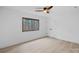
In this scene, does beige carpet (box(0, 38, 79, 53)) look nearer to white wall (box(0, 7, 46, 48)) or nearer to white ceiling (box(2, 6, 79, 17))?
white wall (box(0, 7, 46, 48))

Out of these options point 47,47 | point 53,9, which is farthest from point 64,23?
point 47,47

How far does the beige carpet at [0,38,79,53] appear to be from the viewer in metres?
1.75

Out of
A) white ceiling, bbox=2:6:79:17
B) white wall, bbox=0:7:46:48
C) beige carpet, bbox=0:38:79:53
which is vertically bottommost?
beige carpet, bbox=0:38:79:53

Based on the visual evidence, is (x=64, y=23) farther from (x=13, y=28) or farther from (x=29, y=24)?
(x=13, y=28)

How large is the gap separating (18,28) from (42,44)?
0.48 meters

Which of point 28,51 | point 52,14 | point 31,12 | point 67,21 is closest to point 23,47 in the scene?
point 28,51

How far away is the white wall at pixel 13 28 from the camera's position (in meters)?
1.70

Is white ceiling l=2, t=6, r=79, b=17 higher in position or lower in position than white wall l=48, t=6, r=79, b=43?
higher

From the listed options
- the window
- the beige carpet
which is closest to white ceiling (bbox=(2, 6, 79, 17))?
the window

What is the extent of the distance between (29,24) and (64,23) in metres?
0.59

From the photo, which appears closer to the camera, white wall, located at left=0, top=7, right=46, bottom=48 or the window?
white wall, located at left=0, top=7, right=46, bottom=48

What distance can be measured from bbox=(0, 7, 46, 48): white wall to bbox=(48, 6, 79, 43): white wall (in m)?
0.15

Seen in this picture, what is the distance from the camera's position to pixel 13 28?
1.76 meters
